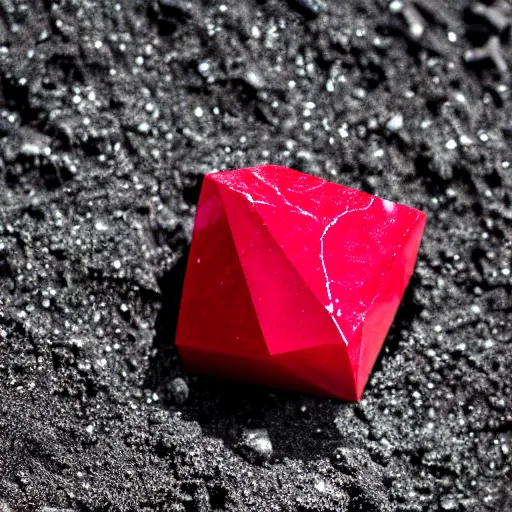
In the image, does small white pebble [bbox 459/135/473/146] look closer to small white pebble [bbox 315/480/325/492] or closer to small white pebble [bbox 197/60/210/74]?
small white pebble [bbox 197/60/210/74]

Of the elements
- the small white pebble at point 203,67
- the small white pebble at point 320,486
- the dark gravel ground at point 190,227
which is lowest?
the small white pebble at point 320,486

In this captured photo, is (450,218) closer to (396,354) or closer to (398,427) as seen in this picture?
(396,354)

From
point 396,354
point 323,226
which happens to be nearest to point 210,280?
point 323,226

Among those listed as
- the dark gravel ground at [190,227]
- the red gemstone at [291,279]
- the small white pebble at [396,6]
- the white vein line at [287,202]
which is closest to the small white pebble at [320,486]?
the dark gravel ground at [190,227]

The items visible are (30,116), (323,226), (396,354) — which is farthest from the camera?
(30,116)

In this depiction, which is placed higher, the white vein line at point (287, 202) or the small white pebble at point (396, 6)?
the small white pebble at point (396, 6)

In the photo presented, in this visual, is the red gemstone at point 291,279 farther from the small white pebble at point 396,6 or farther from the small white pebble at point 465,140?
the small white pebble at point 396,6

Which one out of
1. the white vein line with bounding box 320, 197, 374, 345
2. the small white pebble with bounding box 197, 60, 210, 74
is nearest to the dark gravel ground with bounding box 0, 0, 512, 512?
the small white pebble with bounding box 197, 60, 210, 74
